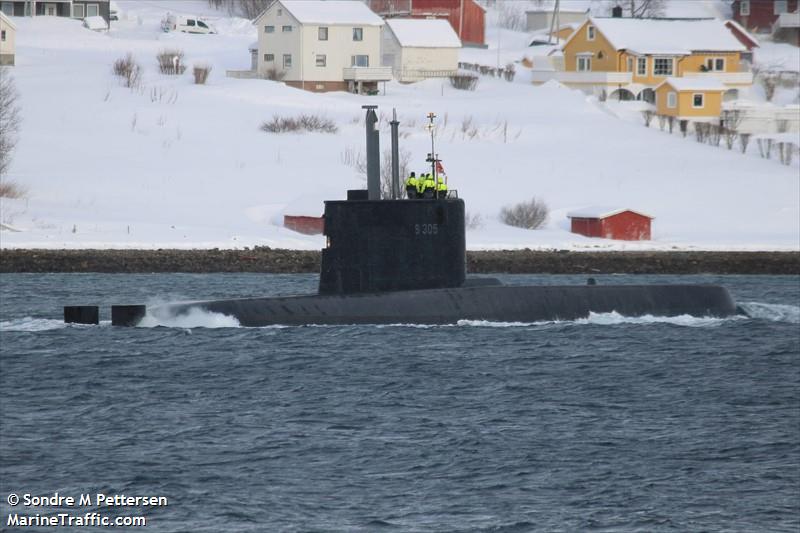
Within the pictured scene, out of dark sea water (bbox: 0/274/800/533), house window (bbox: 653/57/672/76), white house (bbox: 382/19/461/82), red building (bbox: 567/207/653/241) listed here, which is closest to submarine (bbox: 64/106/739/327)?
dark sea water (bbox: 0/274/800/533)

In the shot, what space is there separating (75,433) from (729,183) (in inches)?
1948

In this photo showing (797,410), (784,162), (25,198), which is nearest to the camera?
(797,410)

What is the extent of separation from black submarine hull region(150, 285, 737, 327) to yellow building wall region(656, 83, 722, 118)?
57540mm

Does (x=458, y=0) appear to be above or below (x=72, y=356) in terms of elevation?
above

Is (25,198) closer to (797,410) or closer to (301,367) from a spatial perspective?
(301,367)

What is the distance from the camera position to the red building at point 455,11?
119562 millimetres

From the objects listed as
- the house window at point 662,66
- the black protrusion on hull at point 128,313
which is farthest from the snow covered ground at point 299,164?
the black protrusion on hull at point 128,313

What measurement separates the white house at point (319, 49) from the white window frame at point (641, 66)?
56.9 ft

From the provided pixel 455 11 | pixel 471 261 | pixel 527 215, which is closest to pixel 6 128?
pixel 527 215

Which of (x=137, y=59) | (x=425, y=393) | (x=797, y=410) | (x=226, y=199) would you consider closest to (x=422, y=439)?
(x=425, y=393)

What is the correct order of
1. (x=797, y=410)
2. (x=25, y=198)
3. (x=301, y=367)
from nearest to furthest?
(x=797, y=410)
(x=301, y=367)
(x=25, y=198)

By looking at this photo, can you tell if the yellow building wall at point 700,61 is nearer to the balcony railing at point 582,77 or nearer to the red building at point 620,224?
the balcony railing at point 582,77

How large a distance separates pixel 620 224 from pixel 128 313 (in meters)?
28.0

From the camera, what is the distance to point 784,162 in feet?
247
